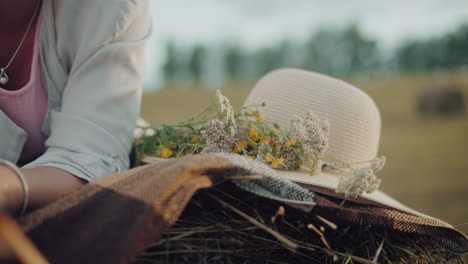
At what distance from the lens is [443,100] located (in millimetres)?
11609

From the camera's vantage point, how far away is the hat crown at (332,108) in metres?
1.67

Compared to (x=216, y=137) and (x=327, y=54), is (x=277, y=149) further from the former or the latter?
(x=327, y=54)

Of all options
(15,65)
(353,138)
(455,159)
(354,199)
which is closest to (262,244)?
(354,199)

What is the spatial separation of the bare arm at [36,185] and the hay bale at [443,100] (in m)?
12.1

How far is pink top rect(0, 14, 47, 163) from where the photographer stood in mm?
1336

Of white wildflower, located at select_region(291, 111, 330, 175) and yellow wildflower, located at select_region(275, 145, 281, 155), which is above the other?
white wildflower, located at select_region(291, 111, 330, 175)

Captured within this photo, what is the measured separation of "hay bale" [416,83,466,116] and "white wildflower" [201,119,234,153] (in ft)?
38.5

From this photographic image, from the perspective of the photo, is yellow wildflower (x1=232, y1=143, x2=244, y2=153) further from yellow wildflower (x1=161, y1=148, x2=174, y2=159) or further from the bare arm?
the bare arm

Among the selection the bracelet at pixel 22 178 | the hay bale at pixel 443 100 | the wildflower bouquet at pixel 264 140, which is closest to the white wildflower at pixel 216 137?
the wildflower bouquet at pixel 264 140

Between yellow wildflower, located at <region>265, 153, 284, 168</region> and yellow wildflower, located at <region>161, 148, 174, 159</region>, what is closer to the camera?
yellow wildflower, located at <region>265, 153, 284, 168</region>

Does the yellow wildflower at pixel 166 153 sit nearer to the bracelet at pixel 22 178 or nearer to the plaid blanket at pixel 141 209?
the plaid blanket at pixel 141 209

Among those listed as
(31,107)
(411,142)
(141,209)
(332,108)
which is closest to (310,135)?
(332,108)

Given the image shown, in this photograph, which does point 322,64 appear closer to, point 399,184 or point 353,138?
point 399,184

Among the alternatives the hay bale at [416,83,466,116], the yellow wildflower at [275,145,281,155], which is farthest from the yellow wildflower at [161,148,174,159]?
the hay bale at [416,83,466,116]
